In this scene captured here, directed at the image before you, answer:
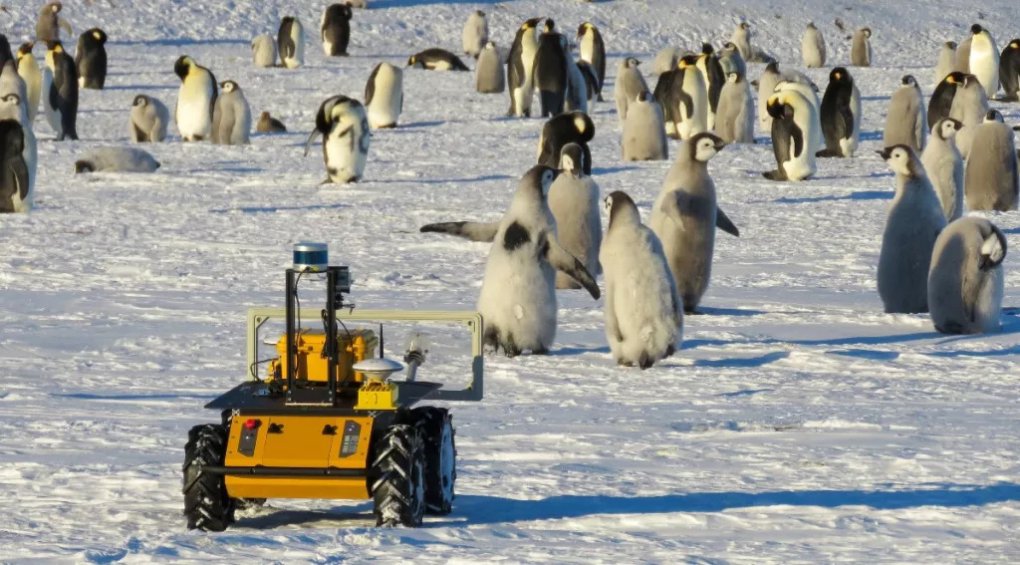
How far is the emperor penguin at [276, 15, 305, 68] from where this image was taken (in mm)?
30984

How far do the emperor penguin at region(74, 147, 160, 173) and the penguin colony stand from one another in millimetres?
Answer: 19

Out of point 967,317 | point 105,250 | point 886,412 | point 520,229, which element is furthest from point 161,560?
point 105,250

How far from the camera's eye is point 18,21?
34.3m

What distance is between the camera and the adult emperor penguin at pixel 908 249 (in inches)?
410

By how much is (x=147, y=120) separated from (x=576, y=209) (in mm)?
11666

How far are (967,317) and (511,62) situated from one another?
627 inches

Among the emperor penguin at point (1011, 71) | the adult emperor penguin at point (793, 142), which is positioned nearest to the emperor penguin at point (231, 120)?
the adult emperor penguin at point (793, 142)

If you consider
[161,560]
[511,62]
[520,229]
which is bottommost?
[161,560]

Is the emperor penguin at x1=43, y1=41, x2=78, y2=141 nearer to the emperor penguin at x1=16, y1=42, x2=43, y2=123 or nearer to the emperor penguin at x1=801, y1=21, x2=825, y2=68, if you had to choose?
the emperor penguin at x1=16, y1=42, x2=43, y2=123

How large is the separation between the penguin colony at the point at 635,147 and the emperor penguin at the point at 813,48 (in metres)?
0.04

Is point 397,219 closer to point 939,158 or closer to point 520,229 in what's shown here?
point 939,158

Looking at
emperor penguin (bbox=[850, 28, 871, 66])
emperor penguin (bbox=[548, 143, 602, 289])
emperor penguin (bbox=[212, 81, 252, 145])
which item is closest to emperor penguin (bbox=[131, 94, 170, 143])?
emperor penguin (bbox=[212, 81, 252, 145])

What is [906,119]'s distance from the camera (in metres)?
21.0

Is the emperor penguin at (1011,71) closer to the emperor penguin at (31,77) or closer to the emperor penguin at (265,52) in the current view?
the emperor penguin at (265,52)
